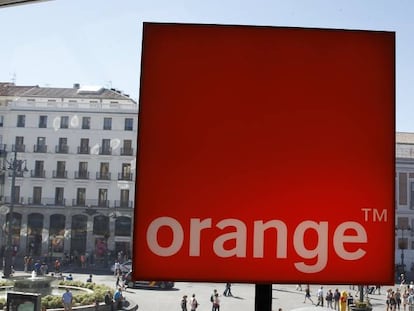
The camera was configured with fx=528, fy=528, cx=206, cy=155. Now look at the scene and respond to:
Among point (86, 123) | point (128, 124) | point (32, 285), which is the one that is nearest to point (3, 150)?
point (86, 123)

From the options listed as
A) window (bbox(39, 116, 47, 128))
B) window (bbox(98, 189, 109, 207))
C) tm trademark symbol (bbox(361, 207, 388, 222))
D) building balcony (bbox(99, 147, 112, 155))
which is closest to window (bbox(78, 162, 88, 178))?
building balcony (bbox(99, 147, 112, 155))

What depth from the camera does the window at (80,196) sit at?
30.5 m

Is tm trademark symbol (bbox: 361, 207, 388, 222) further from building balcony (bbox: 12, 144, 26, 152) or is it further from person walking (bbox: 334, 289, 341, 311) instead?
building balcony (bbox: 12, 144, 26, 152)

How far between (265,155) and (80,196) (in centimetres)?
2868

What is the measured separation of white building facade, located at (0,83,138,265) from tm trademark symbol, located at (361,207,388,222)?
26497 mm

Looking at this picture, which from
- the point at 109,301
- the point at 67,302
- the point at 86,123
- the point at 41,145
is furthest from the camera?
the point at 86,123

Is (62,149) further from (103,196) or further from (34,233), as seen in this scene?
(34,233)

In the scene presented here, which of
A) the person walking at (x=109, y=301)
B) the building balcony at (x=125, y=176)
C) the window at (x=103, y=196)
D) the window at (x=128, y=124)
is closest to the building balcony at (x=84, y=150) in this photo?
the building balcony at (x=125, y=176)

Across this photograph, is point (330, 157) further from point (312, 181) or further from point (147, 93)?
point (147, 93)

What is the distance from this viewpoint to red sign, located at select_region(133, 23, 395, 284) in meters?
3.08

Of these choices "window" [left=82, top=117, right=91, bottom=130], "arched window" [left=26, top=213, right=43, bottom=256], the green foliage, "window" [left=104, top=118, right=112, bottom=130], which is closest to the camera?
the green foliage

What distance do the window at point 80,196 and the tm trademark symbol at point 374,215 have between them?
28585 millimetres

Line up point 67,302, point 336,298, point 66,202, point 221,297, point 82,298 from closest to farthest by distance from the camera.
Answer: point 67,302, point 82,298, point 336,298, point 221,297, point 66,202

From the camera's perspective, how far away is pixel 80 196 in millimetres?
30672
